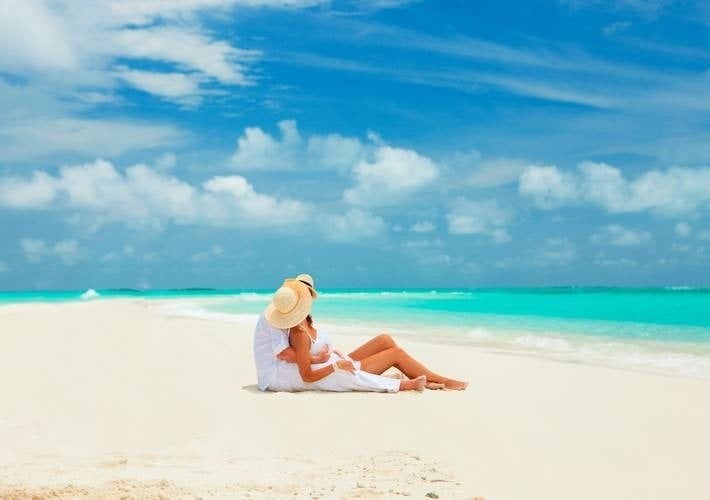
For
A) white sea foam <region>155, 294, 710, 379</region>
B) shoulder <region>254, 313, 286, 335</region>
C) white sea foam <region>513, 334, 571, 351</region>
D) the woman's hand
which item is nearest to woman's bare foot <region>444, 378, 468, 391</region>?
the woman's hand

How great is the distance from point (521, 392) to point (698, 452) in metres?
2.59

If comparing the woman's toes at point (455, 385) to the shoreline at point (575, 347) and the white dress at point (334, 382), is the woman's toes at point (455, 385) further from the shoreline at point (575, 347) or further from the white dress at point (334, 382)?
the shoreline at point (575, 347)

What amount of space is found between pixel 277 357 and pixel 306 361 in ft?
1.24

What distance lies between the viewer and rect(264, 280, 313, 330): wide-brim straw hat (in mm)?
7652

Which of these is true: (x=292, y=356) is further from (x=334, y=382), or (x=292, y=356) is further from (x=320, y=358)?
(x=334, y=382)

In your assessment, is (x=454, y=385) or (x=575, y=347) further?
(x=575, y=347)

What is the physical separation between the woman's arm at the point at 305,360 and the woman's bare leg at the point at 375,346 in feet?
2.09

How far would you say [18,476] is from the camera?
4730mm

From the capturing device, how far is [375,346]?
843 centimetres

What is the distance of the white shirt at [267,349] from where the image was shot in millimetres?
7992

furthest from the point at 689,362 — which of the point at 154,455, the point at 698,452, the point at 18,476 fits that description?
the point at 18,476

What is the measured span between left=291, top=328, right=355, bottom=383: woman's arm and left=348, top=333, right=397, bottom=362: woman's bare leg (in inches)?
25.1

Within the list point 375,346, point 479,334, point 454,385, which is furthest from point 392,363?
point 479,334

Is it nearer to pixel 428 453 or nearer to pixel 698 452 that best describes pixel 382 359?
pixel 428 453
